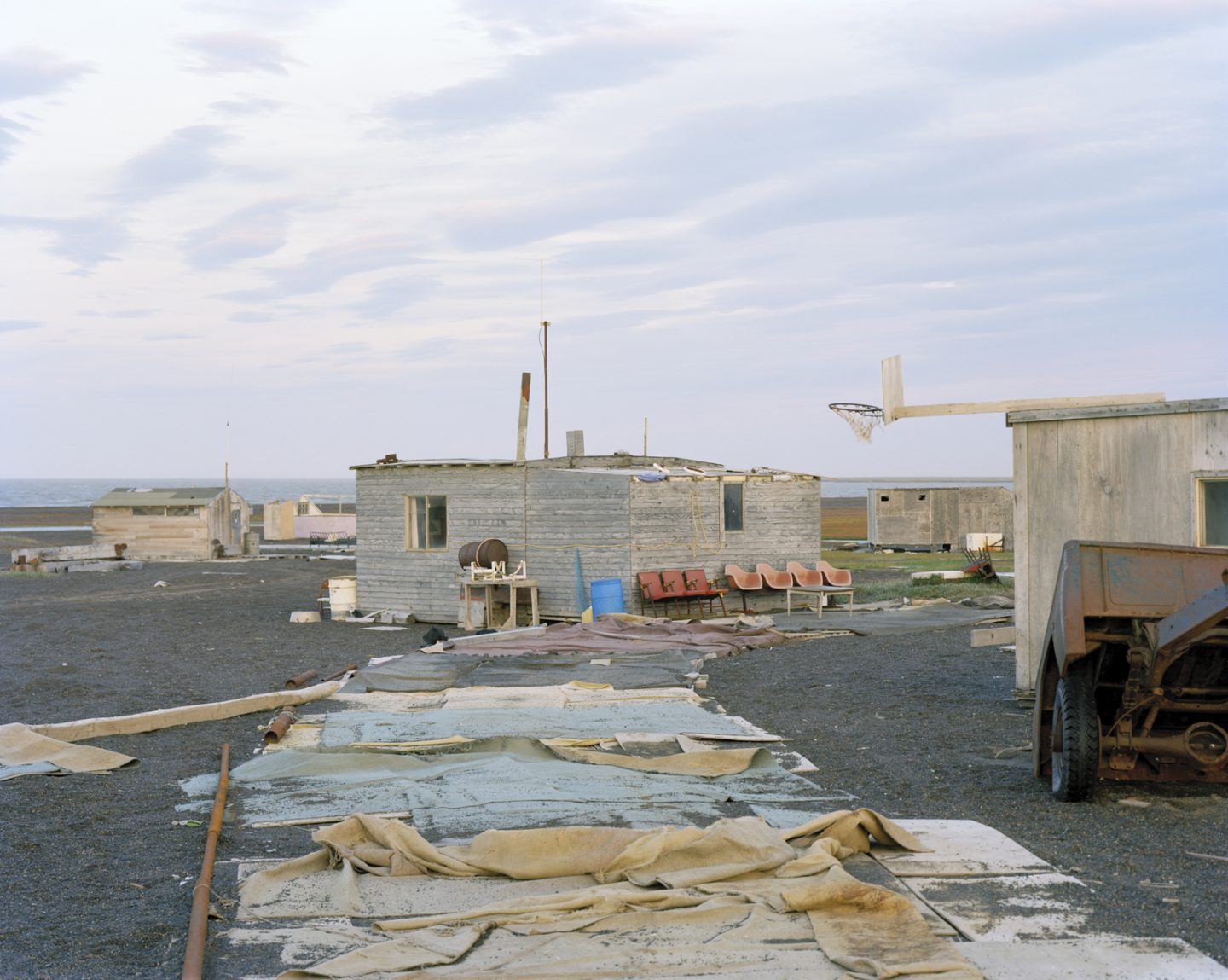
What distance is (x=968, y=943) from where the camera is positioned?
181 inches

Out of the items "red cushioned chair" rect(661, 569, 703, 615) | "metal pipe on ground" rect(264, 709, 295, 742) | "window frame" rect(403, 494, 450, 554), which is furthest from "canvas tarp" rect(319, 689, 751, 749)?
"window frame" rect(403, 494, 450, 554)

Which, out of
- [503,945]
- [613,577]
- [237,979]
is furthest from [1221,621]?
[613,577]

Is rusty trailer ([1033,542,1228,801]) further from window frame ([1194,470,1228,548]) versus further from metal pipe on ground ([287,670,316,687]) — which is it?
metal pipe on ground ([287,670,316,687])

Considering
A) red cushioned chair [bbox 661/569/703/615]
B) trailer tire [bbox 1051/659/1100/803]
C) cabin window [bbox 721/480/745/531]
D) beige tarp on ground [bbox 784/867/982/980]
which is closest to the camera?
beige tarp on ground [bbox 784/867/982/980]

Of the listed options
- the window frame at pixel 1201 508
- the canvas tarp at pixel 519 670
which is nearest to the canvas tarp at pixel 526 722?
the canvas tarp at pixel 519 670

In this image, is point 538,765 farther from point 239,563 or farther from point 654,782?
point 239,563

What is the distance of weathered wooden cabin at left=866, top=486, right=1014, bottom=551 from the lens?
38875 mm

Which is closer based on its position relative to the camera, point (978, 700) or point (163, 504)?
point (978, 700)

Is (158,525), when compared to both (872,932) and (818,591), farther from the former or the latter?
(872,932)

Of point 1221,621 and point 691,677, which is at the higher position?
point 1221,621

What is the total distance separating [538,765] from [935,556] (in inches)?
1146

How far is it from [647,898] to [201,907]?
175 centimetres

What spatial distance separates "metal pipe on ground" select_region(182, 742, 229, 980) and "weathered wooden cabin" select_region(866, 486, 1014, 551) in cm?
3397

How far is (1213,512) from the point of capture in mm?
9758
